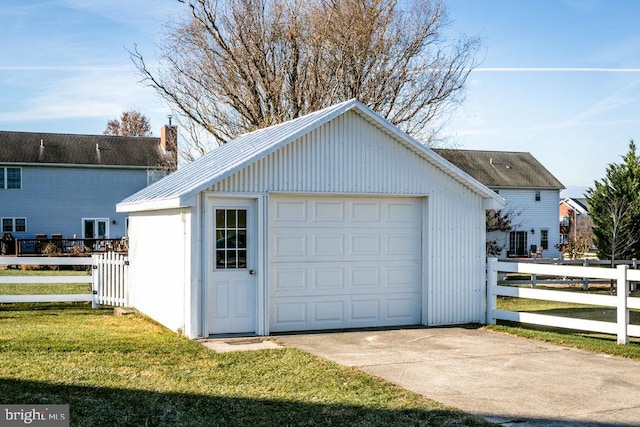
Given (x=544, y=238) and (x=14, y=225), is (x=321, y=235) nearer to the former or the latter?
(x=14, y=225)

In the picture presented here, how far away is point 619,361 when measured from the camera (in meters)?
10.9

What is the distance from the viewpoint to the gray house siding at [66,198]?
4119 centimetres

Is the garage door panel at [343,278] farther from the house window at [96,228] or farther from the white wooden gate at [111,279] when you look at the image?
the house window at [96,228]

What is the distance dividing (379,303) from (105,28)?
9559mm

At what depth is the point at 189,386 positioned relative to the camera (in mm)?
8859

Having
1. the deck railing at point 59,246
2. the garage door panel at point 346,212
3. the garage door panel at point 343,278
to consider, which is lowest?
the garage door panel at point 343,278

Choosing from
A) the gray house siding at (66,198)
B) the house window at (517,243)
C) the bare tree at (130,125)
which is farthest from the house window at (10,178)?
the house window at (517,243)

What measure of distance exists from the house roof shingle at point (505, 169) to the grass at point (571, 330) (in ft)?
85.4

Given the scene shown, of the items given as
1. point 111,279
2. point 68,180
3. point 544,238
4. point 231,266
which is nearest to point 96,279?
→ point 111,279

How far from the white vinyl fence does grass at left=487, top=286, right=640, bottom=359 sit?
8.51m

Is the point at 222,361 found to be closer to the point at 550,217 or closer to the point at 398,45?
the point at 398,45

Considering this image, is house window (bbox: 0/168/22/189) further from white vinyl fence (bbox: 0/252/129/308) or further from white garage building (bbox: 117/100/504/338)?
white garage building (bbox: 117/100/504/338)

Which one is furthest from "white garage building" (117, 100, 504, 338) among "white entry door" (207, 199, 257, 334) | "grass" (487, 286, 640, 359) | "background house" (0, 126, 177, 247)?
"background house" (0, 126, 177, 247)

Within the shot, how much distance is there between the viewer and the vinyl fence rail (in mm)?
12047
